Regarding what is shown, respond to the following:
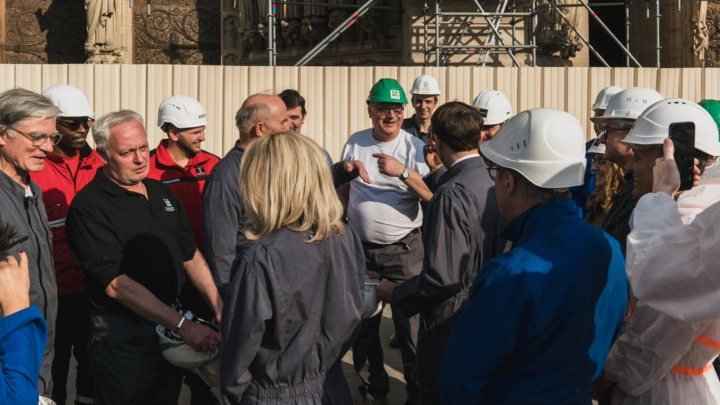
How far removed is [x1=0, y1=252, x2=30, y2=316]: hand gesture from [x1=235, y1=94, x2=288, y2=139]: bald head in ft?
6.94

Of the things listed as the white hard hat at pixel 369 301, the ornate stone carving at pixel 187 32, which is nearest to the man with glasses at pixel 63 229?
the white hard hat at pixel 369 301

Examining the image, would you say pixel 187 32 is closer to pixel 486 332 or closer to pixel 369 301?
pixel 369 301

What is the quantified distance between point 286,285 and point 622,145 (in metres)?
2.32

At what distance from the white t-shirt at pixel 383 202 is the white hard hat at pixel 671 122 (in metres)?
2.52

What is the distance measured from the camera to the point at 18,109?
3871 millimetres

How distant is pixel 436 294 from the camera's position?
3854mm

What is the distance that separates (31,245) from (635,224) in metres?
2.51

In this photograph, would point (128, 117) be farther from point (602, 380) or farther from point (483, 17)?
point (483, 17)

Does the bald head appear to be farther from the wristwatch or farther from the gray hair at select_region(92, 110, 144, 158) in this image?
the wristwatch

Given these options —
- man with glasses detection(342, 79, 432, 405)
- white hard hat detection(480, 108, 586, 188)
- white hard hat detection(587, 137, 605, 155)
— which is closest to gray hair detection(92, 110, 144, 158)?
man with glasses detection(342, 79, 432, 405)

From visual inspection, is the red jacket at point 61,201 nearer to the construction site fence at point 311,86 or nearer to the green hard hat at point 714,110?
the green hard hat at point 714,110

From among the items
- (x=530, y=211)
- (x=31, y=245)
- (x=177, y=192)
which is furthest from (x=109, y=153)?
(x=530, y=211)

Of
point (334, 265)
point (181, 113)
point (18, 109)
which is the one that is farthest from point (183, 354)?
point (181, 113)

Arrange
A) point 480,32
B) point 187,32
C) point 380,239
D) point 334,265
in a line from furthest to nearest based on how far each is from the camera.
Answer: point 187,32
point 480,32
point 380,239
point 334,265
